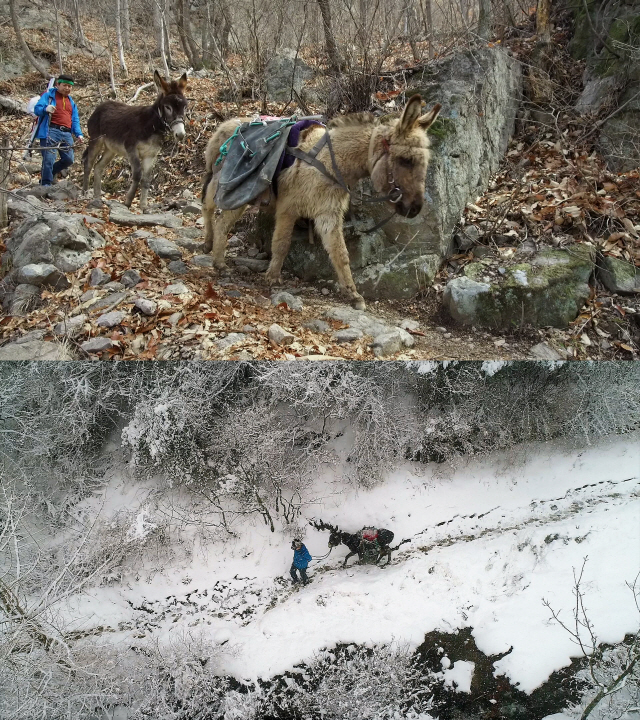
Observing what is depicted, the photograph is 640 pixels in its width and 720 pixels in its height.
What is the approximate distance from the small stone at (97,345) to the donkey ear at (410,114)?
240 centimetres

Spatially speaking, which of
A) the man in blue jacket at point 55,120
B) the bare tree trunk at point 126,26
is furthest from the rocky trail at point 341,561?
the bare tree trunk at point 126,26

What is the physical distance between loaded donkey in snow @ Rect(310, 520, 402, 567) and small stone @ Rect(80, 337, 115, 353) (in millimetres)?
3546

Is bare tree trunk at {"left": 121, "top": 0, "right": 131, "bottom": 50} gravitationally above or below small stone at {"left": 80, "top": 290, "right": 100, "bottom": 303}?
above

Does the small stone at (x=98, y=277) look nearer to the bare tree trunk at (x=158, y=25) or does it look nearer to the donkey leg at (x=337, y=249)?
the donkey leg at (x=337, y=249)

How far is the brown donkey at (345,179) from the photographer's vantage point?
11.4ft

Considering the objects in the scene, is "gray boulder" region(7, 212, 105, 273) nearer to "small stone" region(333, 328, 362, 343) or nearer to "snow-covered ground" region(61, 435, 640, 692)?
"small stone" region(333, 328, 362, 343)

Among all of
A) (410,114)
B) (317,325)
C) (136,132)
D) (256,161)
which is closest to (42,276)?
(256,161)

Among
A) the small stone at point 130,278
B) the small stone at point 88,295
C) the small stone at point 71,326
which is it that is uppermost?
the small stone at point 130,278

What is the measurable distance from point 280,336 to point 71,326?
1223 millimetres

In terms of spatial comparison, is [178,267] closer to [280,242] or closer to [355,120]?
[280,242]

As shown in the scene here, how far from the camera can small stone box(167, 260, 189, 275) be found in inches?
144

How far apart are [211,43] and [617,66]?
15.4ft

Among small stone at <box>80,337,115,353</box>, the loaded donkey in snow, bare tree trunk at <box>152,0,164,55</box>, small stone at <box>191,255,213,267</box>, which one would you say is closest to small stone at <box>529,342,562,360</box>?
small stone at <box>191,255,213,267</box>

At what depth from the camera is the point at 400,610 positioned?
16.5 ft
